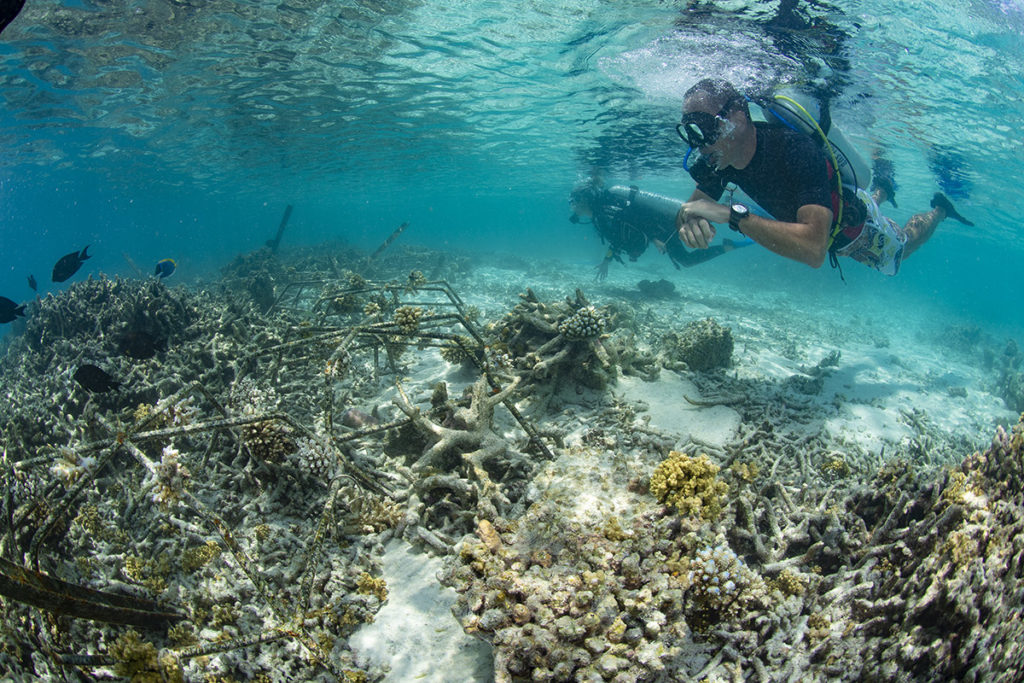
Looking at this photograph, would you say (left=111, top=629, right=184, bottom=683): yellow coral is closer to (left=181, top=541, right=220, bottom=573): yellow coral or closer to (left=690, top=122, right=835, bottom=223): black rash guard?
(left=181, top=541, right=220, bottom=573): yellow coral

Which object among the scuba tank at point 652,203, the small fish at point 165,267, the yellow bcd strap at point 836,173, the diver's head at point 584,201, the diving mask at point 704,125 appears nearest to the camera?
the yellow bcd strap at point 836,173

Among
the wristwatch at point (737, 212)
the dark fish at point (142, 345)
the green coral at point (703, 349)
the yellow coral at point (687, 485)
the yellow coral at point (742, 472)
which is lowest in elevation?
the green coral at point (703, 349)

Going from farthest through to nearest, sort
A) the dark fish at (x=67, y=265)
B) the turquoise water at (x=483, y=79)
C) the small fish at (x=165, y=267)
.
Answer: the turquoise water at (x=483, y=79) < the small fish at (x=165, y=267) < the dark fish at (x=67, y=265)

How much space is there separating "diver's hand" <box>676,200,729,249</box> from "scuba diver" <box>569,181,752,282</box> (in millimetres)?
7037

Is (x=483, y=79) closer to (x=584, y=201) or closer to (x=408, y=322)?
(x=584, y=201)

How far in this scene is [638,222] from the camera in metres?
13.3

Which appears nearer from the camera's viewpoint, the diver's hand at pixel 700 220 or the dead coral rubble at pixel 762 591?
the dead coral rubble at pixel 762 591

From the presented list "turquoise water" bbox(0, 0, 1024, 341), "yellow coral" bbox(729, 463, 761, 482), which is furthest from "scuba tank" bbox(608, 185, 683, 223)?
"yellow coral" bbox(729, 463, 761, 482)

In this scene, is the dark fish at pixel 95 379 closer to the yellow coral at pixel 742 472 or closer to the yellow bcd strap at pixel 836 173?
the yellow coral at pixel 742 472

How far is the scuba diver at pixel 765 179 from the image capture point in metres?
5.27

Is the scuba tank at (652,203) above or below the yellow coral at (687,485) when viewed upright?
below

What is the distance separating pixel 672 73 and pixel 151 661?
54.6ft

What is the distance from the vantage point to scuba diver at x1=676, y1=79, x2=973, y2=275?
527 centimetres

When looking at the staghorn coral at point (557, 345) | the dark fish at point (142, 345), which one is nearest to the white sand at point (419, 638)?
the staghorn coral at point (557, 345)
